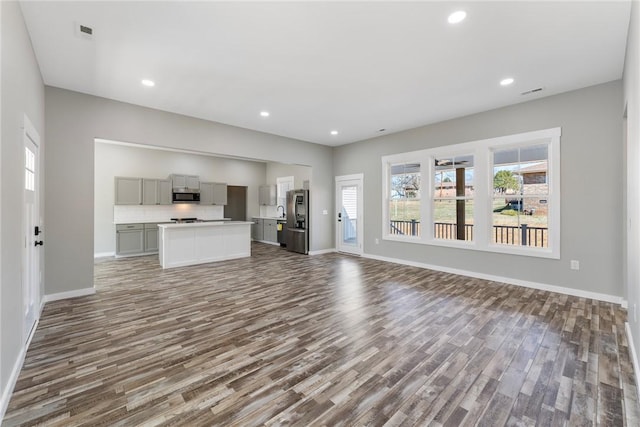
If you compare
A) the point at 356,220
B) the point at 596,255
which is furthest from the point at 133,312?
the point at 596,255

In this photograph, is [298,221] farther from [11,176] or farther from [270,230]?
[11,176]

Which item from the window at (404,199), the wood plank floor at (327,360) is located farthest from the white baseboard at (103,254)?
the window at (404,199)

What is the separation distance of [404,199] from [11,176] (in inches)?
235

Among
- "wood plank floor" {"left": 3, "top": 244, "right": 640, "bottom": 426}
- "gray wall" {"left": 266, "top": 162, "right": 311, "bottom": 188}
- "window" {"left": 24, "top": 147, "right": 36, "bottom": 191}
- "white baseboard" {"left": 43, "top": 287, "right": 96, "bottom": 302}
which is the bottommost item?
"wood plank floor" {"left": 3, "top": 244, "right": 640, "bottom": 426}

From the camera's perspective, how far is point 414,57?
121 inches

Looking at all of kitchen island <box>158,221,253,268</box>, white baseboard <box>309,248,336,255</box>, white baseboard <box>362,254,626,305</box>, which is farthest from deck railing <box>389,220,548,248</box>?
kitchen island <box>158,221,253,268</box>

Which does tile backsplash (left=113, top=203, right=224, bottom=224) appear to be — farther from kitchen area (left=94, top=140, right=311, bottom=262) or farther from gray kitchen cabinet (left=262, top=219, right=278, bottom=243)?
gray kitchen cabinet (left=262, top=219, right=278, bottom=243)

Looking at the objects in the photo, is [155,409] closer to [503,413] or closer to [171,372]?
[171,372]

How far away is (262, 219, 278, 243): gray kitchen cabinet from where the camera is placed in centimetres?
934

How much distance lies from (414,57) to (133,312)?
447 centimetres

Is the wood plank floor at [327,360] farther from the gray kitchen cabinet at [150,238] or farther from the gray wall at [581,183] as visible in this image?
the gray kitchen cabinet at [150,238]

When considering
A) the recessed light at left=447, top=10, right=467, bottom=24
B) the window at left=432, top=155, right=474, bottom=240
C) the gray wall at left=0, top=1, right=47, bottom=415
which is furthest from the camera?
the window at left=432, top=155, right=474, bottom=240

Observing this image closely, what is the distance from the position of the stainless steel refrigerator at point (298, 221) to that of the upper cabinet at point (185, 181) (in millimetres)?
2924

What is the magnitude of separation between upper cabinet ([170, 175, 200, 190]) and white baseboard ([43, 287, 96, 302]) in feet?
14.5
